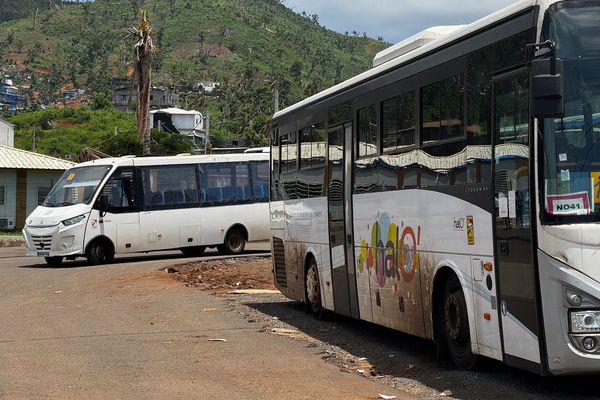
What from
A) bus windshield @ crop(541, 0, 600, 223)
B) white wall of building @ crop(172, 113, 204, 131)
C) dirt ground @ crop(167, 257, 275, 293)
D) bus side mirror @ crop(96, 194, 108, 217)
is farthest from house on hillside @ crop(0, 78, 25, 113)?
bus windshield @ crop(541, 0, 600, 223)

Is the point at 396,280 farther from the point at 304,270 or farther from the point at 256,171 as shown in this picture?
the point at 256,171

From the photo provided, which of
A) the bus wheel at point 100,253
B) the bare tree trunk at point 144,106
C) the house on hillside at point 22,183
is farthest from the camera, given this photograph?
the house on hillside at point 22,183

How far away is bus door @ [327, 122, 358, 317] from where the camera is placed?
14742 mm

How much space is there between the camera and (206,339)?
1443 centimetres

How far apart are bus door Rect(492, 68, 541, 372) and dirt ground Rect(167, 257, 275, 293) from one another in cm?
1262

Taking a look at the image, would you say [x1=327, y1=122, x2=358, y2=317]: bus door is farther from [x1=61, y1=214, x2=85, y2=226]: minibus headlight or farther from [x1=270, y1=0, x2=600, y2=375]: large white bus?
[x1=61, y1=214, x2=85, y2=226]: minibus headlight

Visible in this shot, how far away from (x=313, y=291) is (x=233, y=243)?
54.8ft

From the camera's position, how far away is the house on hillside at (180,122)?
123425 millimetres

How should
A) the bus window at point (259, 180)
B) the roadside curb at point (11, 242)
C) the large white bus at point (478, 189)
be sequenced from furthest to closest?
the roadside curb at point (11, 242)
the bus window at point (259, 180)
the large white bus at point (478, 189)

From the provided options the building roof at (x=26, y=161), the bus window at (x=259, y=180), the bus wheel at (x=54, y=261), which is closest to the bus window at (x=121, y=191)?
the bus wheel at (x=54, y=261)

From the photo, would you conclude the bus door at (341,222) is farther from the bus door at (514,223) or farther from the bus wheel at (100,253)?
the bus wheel at (100,253)

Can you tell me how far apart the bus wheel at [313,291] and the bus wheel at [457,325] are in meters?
5.28

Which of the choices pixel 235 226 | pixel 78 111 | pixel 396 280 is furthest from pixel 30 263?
A: pixel 78 111

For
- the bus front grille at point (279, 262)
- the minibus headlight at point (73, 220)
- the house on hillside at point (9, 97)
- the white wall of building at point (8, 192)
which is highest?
the house on hillside at point (9, 97)
